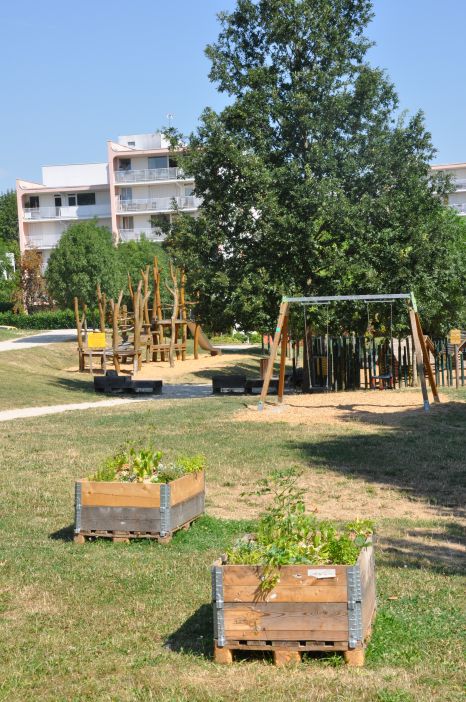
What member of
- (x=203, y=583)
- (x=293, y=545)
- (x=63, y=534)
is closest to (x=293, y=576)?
(x=293, y=545)

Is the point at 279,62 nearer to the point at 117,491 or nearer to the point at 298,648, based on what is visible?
the point at 117,491

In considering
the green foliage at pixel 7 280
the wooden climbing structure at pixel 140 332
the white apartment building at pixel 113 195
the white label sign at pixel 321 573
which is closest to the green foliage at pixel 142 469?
the white label sign at pixel 321 573

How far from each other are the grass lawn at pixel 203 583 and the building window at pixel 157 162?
67.9 metres

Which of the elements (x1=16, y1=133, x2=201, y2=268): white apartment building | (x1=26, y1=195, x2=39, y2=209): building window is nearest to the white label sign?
(x1=16, y1=133, x2=201, y2=268): white apartment building

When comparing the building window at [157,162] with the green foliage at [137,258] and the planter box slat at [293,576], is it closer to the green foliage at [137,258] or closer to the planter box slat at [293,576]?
the green foliage at [137,258]

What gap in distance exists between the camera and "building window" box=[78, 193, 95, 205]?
278 ft

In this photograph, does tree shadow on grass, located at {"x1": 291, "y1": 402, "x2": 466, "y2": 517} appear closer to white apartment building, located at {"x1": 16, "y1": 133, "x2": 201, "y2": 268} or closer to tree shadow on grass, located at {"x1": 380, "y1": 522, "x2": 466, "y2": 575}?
tree shadow on grass, located at {"x1": 380, "y1": 522, "x2": 466, "y2": 575}

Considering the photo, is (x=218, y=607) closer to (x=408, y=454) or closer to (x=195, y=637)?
(x=195, y=637)

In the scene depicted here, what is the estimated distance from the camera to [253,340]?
55.6 meters

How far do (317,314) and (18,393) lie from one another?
27.0 feet

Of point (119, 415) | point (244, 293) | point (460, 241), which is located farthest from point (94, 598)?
point (460, 241)

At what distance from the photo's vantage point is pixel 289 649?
242 inches

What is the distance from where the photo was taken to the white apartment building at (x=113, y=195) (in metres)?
81.8

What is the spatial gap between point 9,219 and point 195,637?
96.3m
